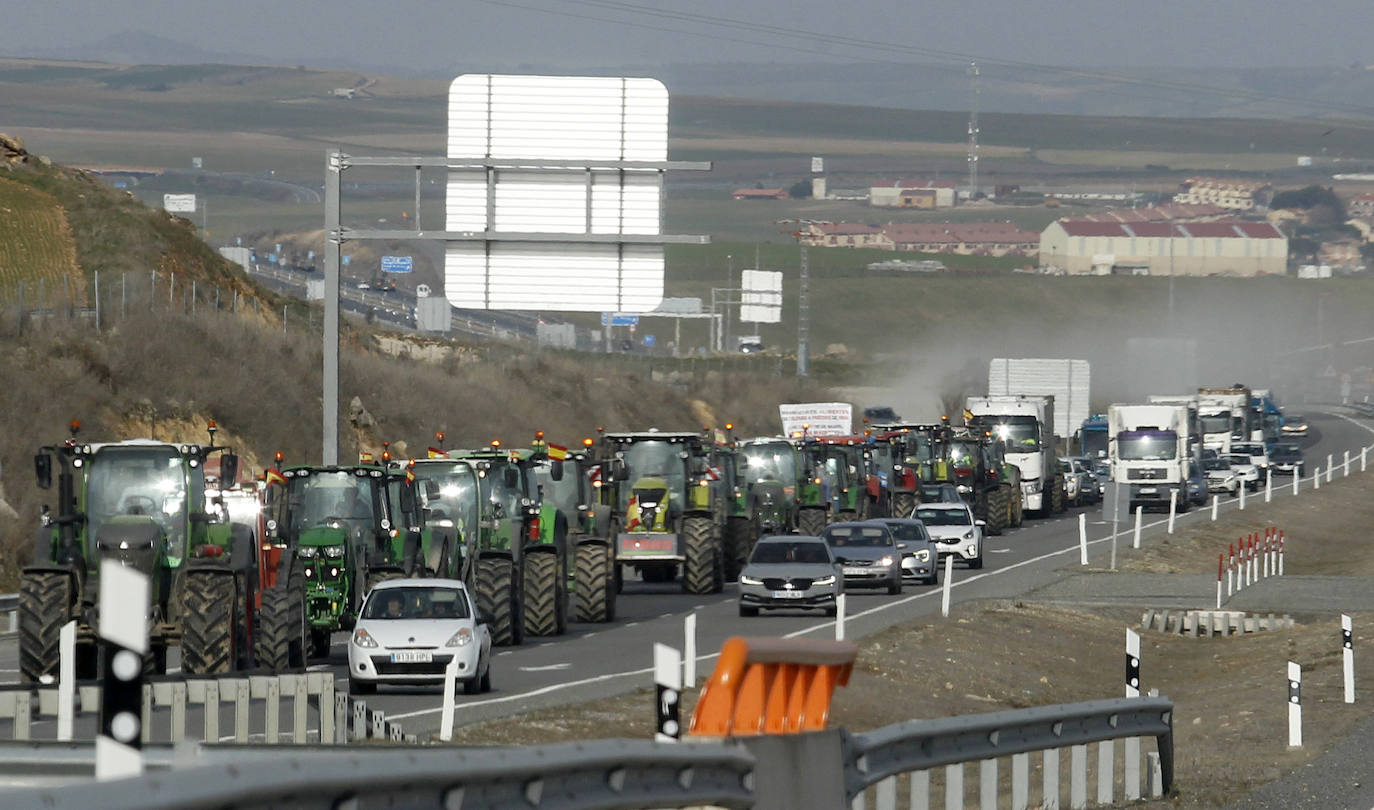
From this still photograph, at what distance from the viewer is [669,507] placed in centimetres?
3806

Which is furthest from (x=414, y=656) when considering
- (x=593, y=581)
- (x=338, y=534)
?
(x=593, y=581)

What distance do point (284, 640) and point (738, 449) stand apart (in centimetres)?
2145

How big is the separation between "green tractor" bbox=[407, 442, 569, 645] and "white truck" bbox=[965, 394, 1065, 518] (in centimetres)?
3591

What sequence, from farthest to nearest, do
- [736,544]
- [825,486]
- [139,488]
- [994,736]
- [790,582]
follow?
[825,486] → [736,544] → [790,582] → [139,488] → [994,736]

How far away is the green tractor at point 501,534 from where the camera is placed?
28.4 meters

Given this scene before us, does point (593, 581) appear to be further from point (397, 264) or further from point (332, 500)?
point (397, 264)

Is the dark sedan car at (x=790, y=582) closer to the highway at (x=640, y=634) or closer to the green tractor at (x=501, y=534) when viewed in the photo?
the highway at (x=640, y=634)

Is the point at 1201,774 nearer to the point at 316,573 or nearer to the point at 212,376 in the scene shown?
the point at 316,573

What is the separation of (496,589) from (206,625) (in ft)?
24.2

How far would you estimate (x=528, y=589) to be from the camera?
3027 cm

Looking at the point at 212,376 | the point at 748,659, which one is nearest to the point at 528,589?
the point at 748,659

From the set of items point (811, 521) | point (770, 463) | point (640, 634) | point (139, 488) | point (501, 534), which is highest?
point (139, 488)

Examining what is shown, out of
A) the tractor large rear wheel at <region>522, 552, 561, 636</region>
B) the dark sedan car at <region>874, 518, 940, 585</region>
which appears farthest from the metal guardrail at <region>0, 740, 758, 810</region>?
the dark sedan car at <region>874, 518, 940, 585</region>

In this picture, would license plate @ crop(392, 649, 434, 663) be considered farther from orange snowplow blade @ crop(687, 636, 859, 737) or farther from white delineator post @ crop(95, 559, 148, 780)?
white delineator post @ crop(95, 559, 148, 780)
